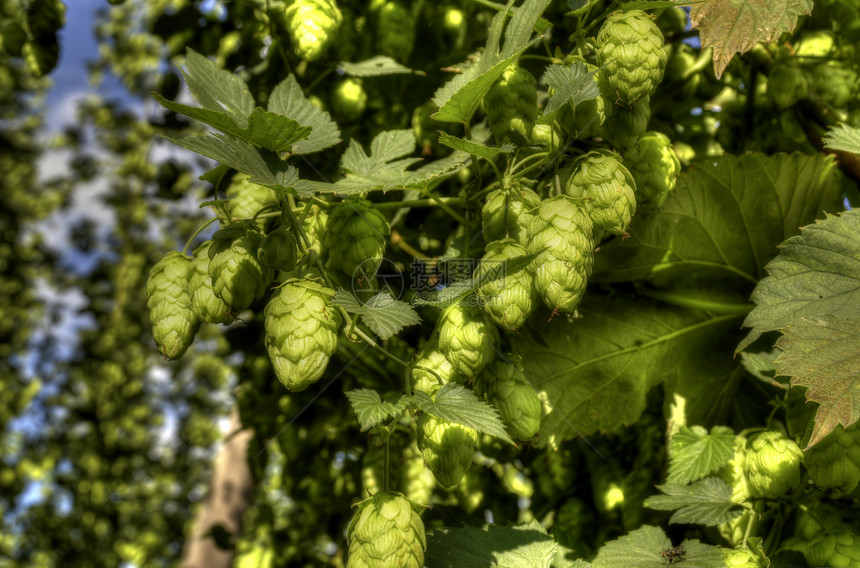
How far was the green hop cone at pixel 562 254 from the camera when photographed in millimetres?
736

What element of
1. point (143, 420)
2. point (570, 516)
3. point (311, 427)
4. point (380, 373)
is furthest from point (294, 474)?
point (143, 420)

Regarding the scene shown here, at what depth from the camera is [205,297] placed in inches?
32.2

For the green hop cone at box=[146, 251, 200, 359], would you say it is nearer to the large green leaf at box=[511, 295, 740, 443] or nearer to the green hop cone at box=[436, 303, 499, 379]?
the green hop cone at box=[436, 303, 499, 379]

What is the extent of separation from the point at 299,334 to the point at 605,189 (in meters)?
0.37

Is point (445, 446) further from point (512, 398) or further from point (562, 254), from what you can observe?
point (562, 254)

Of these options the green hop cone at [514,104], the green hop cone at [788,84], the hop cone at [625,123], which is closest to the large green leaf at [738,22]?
the hop cone at [625,123]

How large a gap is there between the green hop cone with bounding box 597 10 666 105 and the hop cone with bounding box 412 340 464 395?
357 mm

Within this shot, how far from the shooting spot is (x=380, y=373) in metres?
1.21

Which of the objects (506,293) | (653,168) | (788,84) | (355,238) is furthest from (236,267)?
(788,84)

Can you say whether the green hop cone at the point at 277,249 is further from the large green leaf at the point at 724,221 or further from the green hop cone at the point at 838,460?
the green hop cone at the point at 838,460

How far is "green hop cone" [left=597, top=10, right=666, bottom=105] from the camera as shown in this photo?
0.76 meters

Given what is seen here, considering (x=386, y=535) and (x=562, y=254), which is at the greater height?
(x=562, y=254)

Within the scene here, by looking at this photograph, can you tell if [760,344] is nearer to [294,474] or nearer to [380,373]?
[380,373]

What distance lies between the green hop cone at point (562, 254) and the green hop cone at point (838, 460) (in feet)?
1.14
